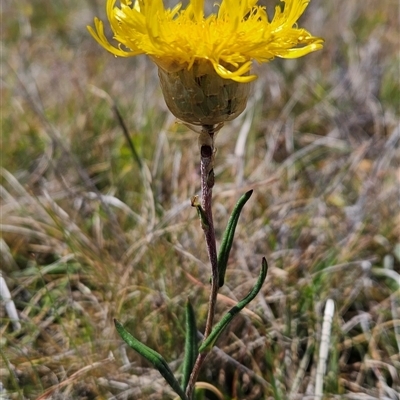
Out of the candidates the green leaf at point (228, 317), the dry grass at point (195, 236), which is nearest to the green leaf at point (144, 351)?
the green leaf at point (228, 317)

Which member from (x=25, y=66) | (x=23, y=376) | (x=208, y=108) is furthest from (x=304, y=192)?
(x=25, y=66)

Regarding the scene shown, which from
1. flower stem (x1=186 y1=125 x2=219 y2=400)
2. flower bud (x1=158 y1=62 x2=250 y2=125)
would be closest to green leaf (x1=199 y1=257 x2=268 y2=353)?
flower stem (x1=186 y1=125 x2=219 y2=400)

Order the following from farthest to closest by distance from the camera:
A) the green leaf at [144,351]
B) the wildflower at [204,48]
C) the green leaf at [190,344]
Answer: the green leaf at [190,344] < the green leaf at [144,351] < the wildflower at [204,48]

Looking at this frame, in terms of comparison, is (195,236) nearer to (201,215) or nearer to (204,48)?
(201,215)

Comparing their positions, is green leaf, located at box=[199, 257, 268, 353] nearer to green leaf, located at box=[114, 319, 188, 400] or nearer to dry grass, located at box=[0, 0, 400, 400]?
green leaf, located at box=[114, 319, 188, 400]

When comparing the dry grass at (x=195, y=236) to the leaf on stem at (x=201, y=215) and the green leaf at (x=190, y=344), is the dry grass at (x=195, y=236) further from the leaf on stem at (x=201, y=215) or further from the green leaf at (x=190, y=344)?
the leaf on stem at (x=201, y=215)

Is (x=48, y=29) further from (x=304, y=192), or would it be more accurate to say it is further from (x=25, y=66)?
(x=304, y=192)
